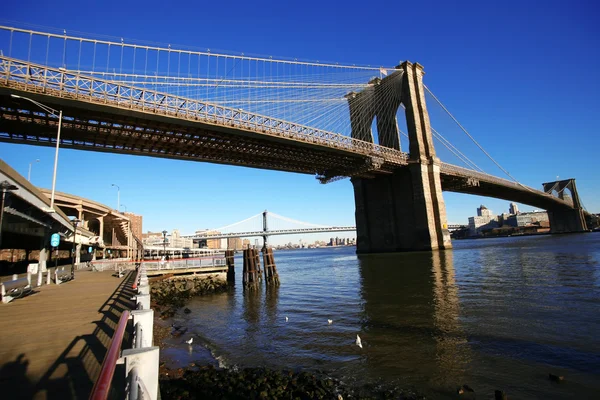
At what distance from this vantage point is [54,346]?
551 cm

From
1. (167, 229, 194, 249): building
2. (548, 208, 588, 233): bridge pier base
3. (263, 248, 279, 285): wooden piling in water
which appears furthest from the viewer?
(167, 229, 194, 249): building

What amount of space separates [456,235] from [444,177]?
4908 inches

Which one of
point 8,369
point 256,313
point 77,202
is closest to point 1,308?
point 8,369

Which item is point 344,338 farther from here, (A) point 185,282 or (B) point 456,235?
(B) point 456,235

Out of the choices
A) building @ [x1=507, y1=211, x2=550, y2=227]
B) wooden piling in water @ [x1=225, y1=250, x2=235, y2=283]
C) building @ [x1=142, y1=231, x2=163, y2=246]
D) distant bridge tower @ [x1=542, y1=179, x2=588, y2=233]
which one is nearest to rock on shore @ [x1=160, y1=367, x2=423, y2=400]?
wooden piling in water @ [x1=225, y1=250, x2=235, y2=283]

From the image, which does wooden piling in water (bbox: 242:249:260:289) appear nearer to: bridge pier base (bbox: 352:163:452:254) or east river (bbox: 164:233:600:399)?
east river (bbox: 164:233:600:399)

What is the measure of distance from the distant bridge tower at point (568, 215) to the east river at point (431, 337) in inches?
4332

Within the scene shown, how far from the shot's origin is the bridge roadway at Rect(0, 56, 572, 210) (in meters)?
26.1

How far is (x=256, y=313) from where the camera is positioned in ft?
49.5

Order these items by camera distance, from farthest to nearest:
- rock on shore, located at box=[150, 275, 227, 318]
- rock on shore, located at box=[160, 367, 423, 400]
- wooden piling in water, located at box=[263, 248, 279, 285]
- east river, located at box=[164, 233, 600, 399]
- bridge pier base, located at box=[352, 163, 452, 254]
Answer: bridge pier base, located at box=[352, 163, 452, 254] < wooden piling in water, located at box=[263, 248, 279, 285] < rock on shore, located at box=[150, 275, 227, 318] < east river, located at box=[164, 233, 600, 399] < rock on shore, located at box=[160, 367, 423, 400]

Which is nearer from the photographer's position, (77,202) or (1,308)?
(1,308)

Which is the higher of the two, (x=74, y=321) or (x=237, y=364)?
(x=74, y=321)

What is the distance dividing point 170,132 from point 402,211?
125 ft

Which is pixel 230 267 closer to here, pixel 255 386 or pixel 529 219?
pixel 255 386
